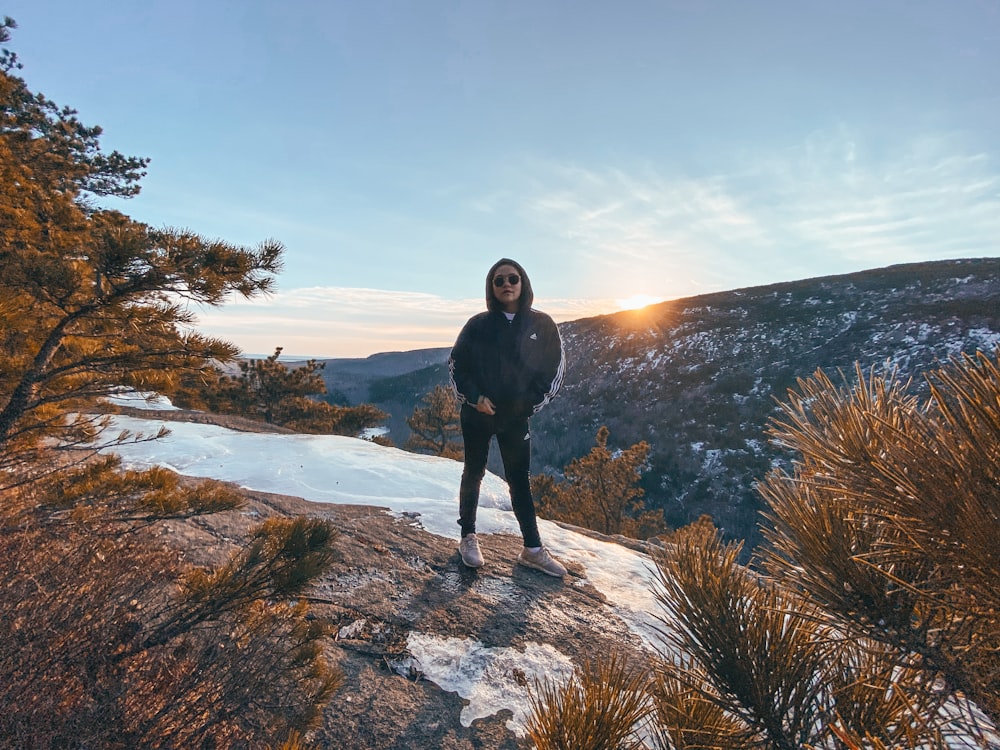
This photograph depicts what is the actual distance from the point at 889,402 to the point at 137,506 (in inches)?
144

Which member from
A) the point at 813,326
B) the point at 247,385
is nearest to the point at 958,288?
the point at 813,326

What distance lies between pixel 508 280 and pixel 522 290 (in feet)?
0.46

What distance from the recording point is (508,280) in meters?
3.29

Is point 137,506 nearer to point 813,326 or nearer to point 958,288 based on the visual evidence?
point 813,326

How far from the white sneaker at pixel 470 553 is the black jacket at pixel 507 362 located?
1073 millimetres

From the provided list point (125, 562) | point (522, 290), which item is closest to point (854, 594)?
point (522, 290)

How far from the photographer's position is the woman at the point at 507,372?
3.22 m

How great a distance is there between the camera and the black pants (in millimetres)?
3270

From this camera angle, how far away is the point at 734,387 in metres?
46.1

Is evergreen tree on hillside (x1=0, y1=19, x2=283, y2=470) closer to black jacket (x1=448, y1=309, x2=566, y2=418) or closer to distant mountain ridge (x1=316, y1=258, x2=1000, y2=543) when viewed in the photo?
black jacket (x1=448, y1=309, x2=566, y2=418)

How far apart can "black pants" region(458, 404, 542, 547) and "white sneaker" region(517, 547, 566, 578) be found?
22 centimetres

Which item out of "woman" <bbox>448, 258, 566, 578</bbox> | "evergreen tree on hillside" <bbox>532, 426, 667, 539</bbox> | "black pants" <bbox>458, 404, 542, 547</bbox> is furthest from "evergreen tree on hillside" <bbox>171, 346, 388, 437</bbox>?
"woman" <bbox>448, 258, 566, 578</bbox>

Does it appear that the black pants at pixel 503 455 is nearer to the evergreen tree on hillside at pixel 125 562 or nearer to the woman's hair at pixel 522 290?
the woman's hair at pixel 522 290

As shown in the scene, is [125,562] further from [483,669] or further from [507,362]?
[507,362]
